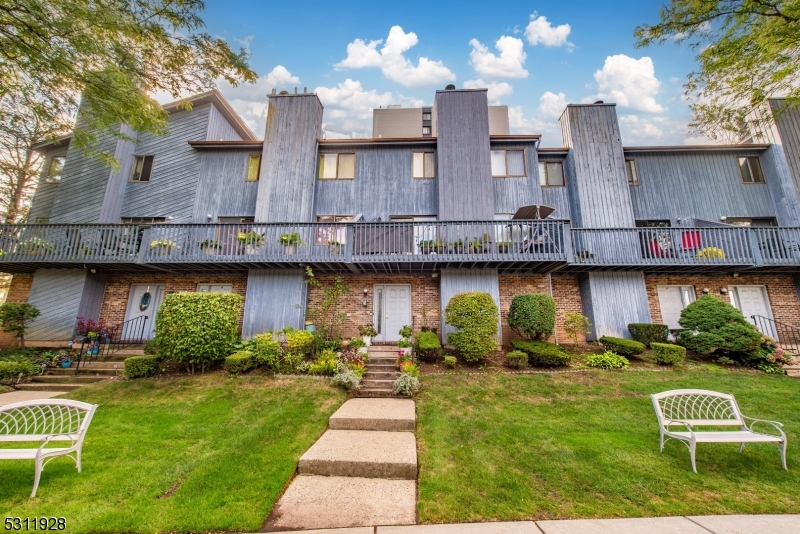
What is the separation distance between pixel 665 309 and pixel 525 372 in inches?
295

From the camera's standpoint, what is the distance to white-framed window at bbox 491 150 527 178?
41.7 ft

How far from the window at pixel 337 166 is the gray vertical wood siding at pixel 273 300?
14.9 ft

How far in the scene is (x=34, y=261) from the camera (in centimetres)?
1029

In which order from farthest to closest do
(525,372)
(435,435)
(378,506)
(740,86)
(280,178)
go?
(280,178) → (525,372) → (740,86) → (435,435) → (378,506)

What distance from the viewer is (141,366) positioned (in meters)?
8.05

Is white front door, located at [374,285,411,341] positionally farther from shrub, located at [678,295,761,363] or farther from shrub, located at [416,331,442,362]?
shrub, located at [678,295,761,363]

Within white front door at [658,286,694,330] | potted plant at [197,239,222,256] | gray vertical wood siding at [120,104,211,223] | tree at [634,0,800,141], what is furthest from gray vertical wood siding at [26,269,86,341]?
white front door at [658,286,694,330]

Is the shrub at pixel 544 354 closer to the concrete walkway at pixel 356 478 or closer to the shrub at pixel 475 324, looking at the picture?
the shrub at pixel 475 324

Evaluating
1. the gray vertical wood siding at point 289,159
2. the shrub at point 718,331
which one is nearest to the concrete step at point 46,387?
the gray vertical wood siding at point 289,159

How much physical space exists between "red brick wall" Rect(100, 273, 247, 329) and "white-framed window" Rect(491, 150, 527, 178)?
11207mm

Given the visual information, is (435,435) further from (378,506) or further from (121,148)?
(121,148)

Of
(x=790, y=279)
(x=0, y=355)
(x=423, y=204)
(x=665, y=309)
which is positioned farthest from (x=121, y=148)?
(x=790, y=279)

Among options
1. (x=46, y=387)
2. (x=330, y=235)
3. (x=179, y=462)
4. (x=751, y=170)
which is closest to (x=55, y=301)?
(x=46, y=387)

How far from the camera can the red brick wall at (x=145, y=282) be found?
11625 millimetres
